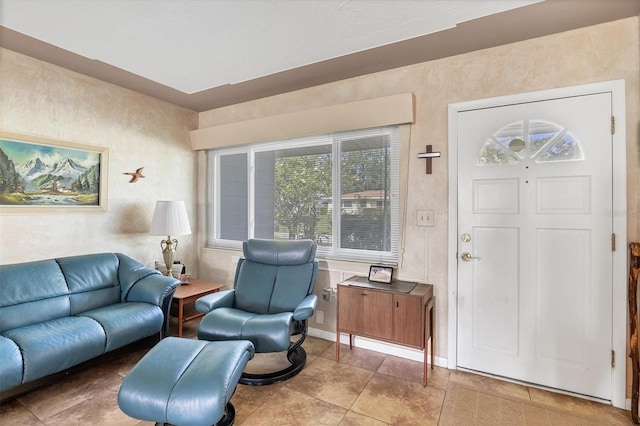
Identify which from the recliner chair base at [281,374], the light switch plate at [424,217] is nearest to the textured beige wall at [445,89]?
the light switch plate at [424,217]

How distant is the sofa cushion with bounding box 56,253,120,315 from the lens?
2598mm

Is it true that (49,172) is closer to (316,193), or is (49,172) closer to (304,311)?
(316,193)

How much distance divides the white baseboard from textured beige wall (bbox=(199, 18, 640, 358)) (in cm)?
6

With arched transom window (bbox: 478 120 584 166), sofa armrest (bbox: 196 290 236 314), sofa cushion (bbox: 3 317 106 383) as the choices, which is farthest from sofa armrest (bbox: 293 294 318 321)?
arched transom window (bbox: 478 120 584 166)

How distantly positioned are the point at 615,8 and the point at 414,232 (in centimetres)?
193

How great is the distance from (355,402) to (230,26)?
102 inches

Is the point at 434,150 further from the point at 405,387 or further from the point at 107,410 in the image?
the point at 107,410

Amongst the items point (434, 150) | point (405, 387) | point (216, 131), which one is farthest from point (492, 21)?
point (216, 131)

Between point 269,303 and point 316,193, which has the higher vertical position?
point 316,193

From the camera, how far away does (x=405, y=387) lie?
7.42ft

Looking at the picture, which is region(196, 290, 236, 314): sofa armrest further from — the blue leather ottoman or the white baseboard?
the white baseboard

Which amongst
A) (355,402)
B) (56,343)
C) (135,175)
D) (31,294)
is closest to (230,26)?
(135,175)

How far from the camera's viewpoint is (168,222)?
324cm

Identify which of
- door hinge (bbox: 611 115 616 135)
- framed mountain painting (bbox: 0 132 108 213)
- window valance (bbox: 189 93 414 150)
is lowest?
framed mountain painting (bbox: 0 132 108 213)
